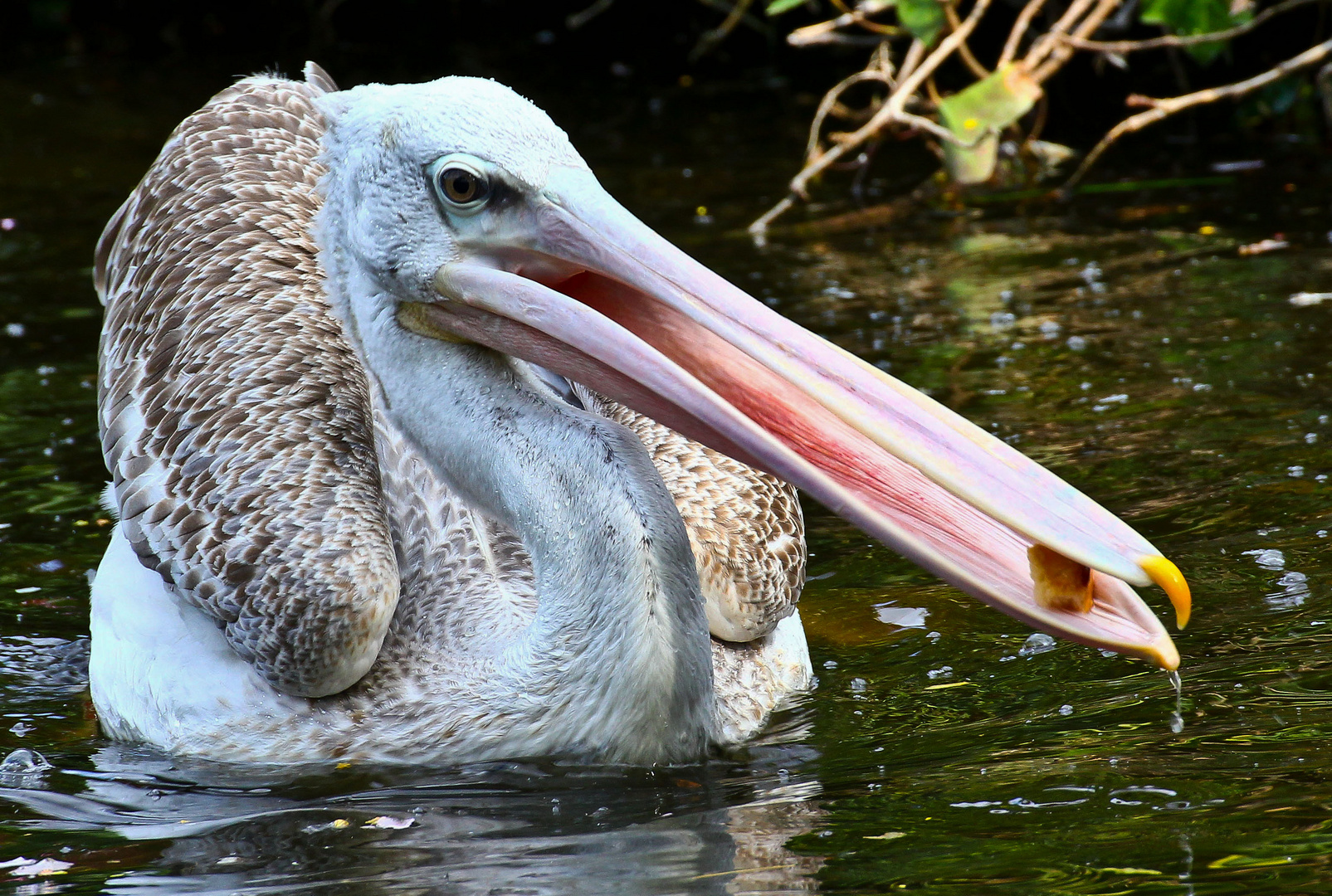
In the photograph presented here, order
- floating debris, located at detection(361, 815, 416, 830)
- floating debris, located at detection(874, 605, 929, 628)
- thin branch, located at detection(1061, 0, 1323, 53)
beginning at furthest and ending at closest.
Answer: thin branch, located at detection(1061, 0, 1323, 53) < floating debris, located at detection(874, 605, 929, 628) < floating debris, located at detection(361, 815, 416, 830)

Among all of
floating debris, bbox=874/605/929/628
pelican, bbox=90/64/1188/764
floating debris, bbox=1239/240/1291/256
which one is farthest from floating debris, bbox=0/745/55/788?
floating debris, bbox=1239/240/1291/256

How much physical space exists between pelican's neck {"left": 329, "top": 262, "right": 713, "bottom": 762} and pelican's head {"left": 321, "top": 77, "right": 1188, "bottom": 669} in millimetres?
157

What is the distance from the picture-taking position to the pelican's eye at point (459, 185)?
3566mm

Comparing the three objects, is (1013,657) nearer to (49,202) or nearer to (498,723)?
(498,723)

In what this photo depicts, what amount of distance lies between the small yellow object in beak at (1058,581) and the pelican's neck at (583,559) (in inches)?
32.6

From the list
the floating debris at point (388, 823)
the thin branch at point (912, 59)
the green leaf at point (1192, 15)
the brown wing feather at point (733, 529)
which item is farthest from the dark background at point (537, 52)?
the floating debris at point (388, 823)

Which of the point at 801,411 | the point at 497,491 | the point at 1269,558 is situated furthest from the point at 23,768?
the point at 1269,558

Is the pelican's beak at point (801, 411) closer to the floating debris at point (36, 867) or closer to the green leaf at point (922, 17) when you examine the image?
the floating debris at point (36, 867)

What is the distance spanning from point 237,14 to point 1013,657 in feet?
44.1

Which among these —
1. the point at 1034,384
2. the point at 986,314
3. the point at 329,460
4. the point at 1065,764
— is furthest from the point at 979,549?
the point at 986,314

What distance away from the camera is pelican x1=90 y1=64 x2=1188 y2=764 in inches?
126

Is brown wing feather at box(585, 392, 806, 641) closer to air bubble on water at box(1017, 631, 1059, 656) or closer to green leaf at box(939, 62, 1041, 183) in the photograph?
air bubble on water at box(1017, 631, 1059, 656)

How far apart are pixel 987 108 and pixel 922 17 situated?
1.84 ft

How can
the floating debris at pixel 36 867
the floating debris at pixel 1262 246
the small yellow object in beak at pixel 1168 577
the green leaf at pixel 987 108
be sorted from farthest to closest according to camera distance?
1. the green leaf at pixel 987 108
2. the floating debris at pixel 1262 246
3. the floating debris at pixel 36 867
4. the small yellow object in beak at pixel 1168 577
